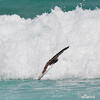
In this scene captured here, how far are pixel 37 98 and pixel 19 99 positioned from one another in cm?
687

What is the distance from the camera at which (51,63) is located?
5388cm

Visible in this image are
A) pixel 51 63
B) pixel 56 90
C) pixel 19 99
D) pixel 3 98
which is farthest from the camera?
pixel 56 90

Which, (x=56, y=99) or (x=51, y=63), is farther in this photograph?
(x=56, y=99)

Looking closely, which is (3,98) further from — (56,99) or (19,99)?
(56,99)

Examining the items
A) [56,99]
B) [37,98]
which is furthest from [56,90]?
[56,99]

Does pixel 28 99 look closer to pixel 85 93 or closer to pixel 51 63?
pixel 85 93

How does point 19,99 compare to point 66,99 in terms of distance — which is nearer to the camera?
point 66,99

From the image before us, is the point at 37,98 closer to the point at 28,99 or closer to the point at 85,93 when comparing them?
the point at 28,99

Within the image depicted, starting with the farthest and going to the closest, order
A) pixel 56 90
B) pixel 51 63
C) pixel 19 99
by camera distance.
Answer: pixel 56 90
pixel 19 99
pixel 51 63

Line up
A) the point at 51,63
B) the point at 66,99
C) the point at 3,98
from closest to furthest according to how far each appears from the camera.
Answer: the point at 51,63 < the point at 66,99 < the point at 3,98

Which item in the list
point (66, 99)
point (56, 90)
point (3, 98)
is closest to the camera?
point (66, 99)

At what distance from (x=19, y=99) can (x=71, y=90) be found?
84.2 ft

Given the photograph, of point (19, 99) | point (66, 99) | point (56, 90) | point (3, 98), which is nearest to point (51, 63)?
point (66, 99)

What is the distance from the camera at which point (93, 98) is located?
138 metres
